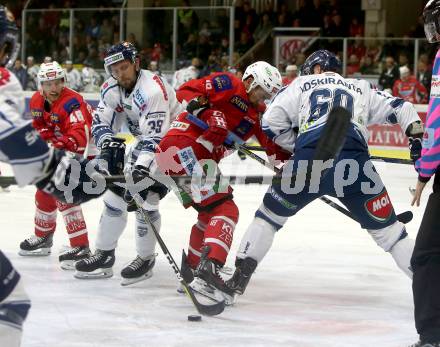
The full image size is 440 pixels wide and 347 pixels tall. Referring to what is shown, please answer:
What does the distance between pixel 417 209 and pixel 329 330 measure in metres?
3.32

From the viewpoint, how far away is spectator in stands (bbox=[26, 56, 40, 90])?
1448 centimetres

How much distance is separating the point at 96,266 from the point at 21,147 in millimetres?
2367

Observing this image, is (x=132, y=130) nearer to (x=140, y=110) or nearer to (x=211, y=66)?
(x=140, y=110)

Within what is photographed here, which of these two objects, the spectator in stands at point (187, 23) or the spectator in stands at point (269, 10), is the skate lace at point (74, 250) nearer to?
the spectator in stands at point (187, 23)

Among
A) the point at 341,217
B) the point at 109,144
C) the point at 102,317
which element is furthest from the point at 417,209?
the point at 102,317

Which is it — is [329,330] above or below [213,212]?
below

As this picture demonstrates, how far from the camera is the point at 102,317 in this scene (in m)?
3.96

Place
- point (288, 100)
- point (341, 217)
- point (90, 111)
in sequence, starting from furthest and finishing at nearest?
point (341, 217) → point (90, 111) → point (288, 100)

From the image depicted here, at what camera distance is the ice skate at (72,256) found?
16.3 ft

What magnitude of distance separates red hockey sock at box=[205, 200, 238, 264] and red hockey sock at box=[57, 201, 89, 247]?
1.00m

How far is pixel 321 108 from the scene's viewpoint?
157 inches

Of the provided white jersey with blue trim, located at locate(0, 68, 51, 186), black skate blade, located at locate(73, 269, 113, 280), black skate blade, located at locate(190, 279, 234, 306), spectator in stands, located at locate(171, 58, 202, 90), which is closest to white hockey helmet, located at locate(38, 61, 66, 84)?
black skate blade, located at locate(73, 269, 113, 280)

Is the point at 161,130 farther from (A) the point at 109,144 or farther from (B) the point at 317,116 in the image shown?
(B) the point at 317,116

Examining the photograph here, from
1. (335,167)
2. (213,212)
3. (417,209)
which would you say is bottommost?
(417,209)
